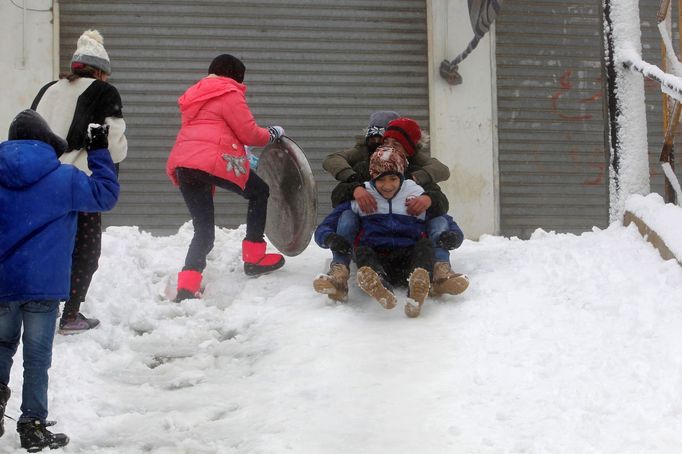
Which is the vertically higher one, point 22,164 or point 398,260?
point 22,164

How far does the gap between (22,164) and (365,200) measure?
2.45 m

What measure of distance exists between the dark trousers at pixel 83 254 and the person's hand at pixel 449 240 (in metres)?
2.03

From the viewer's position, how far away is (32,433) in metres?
3.95

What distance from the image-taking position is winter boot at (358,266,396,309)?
5.39 metres

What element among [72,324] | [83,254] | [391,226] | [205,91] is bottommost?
[72,324]

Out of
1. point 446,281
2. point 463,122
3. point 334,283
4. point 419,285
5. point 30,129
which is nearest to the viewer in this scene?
point 30,129

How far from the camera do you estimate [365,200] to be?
5.98m

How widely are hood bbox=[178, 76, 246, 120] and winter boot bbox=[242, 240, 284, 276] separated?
0.99m

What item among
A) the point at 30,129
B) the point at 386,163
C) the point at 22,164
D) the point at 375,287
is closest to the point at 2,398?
the point at 22,164

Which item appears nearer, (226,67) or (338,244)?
(338,244)

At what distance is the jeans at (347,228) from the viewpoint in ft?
19.5

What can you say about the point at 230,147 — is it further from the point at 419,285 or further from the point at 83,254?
the point at 419,285

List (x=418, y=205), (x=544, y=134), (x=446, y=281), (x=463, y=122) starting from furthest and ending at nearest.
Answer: (x=544, y=134) < (x=463, y=122) < (x=418, y=205) < (x=446, y=281)

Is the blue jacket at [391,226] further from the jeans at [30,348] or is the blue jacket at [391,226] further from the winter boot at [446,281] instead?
the jeans at [30,348]
